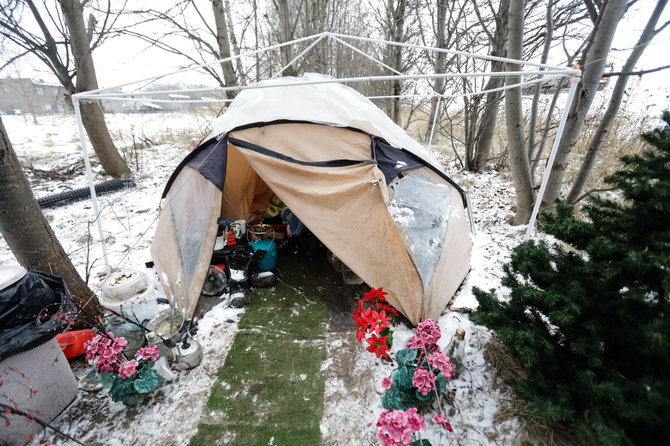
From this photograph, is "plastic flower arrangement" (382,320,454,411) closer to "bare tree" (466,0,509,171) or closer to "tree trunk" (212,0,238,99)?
"bare tree" (466,0,509,171)

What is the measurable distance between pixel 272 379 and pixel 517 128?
4.23 metres

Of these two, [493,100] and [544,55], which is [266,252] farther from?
[493,100]

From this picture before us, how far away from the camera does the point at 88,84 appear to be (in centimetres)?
554

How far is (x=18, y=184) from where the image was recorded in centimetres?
213

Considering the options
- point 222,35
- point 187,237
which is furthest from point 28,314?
point 222,35

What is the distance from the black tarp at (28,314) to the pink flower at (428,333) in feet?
7.39

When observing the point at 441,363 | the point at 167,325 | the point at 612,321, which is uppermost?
the point at 612,321

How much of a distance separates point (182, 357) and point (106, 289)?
106 centimetres

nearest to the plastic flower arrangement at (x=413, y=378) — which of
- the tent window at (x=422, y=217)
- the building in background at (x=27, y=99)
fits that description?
the tent window at (x=422, y=217)

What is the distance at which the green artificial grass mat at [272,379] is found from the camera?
1898 millimetres

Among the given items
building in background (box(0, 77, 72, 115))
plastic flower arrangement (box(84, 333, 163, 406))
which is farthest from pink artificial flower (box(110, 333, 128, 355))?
building in background (box(0, 77, 72, 115))

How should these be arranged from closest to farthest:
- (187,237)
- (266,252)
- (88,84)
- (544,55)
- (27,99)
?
(187,237)
(266,252)
(544,55)
(88,84)
(27,99)

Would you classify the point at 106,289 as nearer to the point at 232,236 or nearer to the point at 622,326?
the point at 232,236

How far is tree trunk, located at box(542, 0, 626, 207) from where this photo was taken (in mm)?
2827
